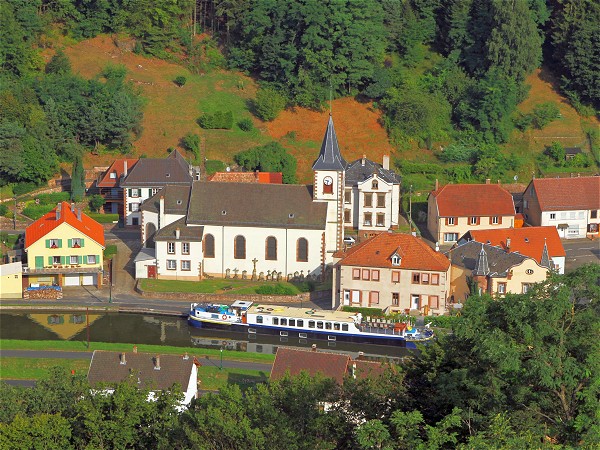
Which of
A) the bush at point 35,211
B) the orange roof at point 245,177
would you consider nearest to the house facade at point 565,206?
the orange roof at point 245,177

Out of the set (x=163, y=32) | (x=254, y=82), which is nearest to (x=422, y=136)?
(x=254, y=82)

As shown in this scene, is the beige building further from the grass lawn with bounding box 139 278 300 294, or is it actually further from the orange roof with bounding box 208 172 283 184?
the orange roof with bounding box 208 172 283 184

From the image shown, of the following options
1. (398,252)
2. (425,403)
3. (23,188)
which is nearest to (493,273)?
(398,252)

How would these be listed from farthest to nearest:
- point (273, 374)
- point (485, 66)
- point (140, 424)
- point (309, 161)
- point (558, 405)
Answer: point (485, 66)
point (309, 161)
point (273, 374)
point (140, 424)
point (558, 405)

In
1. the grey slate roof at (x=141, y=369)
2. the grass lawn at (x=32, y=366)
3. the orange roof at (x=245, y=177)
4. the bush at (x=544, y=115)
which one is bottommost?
the grass lawn at (x=32, y=366)

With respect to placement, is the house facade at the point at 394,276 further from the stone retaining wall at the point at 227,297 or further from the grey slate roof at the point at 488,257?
the stone retaining wall at the point at 227,297

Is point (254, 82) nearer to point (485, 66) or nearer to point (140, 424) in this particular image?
point (485, 66)
